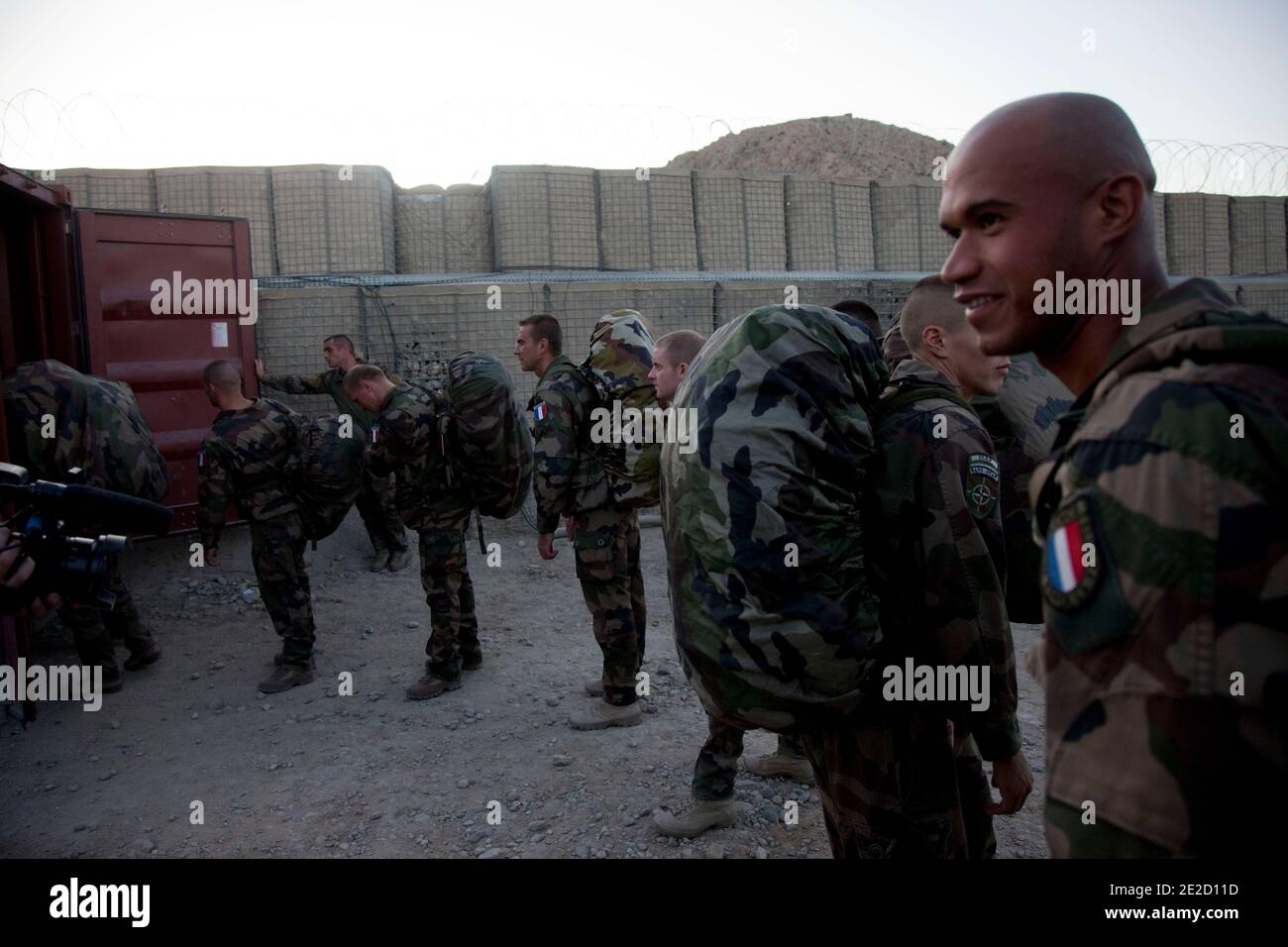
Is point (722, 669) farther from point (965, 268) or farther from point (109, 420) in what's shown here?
point (109, 420)

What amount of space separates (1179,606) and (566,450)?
3264 mm

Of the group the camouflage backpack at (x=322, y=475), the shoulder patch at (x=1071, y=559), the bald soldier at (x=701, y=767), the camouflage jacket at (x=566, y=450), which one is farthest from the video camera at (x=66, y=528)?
the camouflage backpack at (x=322, y=475)

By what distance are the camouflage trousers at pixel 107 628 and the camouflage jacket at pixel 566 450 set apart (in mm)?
2290

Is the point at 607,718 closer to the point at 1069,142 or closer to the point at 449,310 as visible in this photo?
the point at 1069,142

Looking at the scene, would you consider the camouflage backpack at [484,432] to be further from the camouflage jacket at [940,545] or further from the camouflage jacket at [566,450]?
the camouflage jacket at [940,545]

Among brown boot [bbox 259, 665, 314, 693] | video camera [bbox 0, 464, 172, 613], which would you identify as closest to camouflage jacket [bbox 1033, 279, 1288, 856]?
video camera [bbox 0, 464, 172, 613]

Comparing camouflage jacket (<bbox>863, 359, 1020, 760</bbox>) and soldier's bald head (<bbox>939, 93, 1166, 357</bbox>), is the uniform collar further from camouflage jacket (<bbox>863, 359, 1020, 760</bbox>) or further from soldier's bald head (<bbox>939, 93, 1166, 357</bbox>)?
soldier's bald head (<bbox>939, 93, 1166, 357</bbox>)

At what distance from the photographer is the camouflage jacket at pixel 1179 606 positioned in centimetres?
68

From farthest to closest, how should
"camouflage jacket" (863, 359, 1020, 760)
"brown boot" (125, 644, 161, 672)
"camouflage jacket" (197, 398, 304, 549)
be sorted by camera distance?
"brown boot" (125, 644, 161, 672) < "camouflage jacket" (197, 398, 304, 549) < "camouflage jacket" (863, 359, 1020, 760)

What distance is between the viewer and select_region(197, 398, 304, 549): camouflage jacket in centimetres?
454

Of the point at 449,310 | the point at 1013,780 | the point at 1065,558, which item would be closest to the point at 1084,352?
the point at 1065,558

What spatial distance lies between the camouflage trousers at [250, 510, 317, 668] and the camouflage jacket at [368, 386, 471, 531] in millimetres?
746

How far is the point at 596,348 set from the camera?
3910 millimetres
